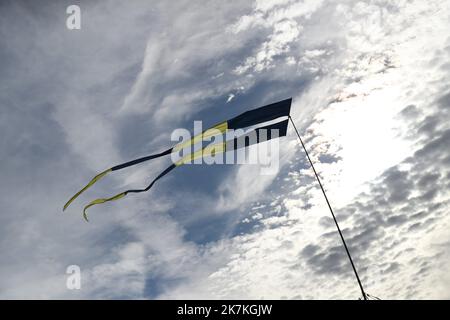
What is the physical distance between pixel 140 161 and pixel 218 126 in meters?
4.41

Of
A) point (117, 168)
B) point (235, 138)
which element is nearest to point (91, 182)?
point (117, 168)

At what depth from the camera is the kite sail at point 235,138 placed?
1465cm

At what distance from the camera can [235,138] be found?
15.4 metres

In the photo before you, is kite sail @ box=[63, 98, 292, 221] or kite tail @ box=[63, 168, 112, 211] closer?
kite tail @ box=[63, 168, 112, 211]

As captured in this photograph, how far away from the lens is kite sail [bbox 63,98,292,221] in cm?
1465

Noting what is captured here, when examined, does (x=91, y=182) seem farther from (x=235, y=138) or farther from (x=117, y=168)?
(x=235, y=138)

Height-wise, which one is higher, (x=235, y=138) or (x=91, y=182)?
(x=235, y=138)

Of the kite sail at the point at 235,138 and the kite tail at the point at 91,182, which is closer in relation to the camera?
the kite tail at the point at 91,182
